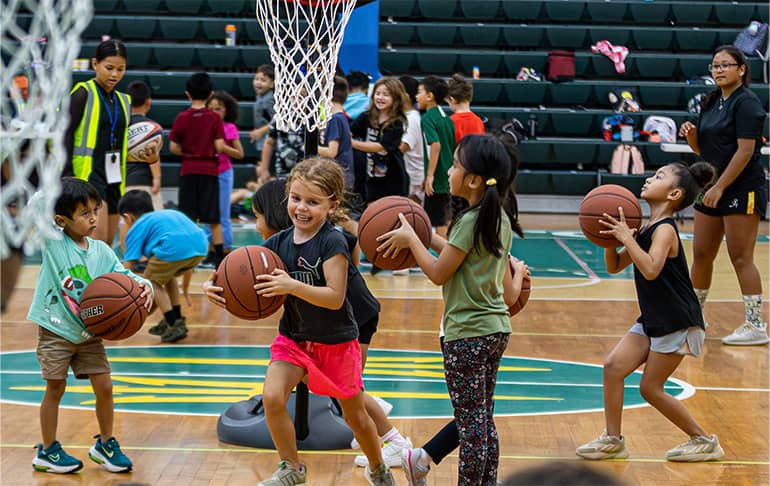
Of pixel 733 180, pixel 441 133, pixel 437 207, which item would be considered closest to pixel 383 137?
pixel 441 133

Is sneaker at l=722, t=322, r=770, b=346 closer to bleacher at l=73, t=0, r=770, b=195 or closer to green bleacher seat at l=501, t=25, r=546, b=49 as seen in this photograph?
bleacher at l=73, t=0, r=770, b=195

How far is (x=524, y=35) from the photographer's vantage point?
15.2 m

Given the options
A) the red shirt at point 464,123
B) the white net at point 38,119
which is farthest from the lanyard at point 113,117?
the white net at point 38,119

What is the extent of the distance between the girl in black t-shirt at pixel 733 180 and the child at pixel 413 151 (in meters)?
2.78

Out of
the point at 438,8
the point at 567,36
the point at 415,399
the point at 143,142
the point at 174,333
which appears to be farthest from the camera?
the point at 438,8

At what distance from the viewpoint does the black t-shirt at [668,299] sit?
14.2ft

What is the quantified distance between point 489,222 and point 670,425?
6.13ft

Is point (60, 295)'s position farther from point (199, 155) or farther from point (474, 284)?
point (199, 155)

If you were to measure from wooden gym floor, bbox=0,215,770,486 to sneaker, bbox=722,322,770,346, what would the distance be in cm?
7

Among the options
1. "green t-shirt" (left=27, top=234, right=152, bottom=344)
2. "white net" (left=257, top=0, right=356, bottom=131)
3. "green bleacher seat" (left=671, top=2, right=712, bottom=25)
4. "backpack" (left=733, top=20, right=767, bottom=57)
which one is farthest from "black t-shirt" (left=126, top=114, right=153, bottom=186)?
"green bleacher seat" (left=671, top=2, right=712, bottom=25)

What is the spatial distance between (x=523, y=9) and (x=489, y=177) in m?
12.3

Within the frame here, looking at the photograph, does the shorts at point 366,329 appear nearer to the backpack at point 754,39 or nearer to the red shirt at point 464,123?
the red shirt at point 464,123

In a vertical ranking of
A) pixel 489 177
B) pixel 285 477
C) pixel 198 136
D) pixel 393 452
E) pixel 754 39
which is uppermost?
pixel 489 177

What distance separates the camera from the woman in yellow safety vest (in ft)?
19.7
